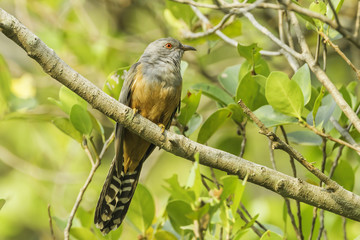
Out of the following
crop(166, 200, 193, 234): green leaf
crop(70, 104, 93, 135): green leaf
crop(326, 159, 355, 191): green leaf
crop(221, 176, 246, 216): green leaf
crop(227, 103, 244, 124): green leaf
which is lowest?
crop(166, 200, 193, 234): green leaf

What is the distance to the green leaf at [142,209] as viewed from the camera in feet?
11.7

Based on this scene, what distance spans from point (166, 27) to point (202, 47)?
23.2 inches

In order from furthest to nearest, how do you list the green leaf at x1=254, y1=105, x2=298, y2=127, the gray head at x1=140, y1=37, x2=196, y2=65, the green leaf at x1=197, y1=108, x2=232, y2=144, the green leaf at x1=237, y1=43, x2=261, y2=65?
the gray head at x1=140, y1=37, x2=196, y2=65
the green leaf at x1=237, y1=43, x2=261, y2=65
the green leaf at x1=197, y1=108, x2=232, y2=144
the green leaf at x1=254, y1=105, x2=298, y2=127

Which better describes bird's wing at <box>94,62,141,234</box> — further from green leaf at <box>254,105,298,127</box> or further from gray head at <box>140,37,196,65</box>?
green leaf at <box>254,105,298,127</box>

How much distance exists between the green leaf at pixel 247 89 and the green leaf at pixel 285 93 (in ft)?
1.09

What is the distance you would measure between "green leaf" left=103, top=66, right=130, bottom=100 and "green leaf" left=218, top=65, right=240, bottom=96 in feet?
2.59

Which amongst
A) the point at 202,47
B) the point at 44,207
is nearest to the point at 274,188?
the point at 44,207

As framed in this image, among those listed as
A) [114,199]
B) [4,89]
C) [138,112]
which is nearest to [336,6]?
[138,112]

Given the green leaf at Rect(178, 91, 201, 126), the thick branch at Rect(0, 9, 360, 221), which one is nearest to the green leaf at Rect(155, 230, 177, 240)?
the thick branch at Rect(0, 9, 360, 221)

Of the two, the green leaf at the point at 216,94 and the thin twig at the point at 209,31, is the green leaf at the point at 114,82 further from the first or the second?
the thin twig at the point at 209,31

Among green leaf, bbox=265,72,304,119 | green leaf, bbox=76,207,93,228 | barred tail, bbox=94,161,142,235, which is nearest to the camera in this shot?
green leaf, bbox=265,72,304,119

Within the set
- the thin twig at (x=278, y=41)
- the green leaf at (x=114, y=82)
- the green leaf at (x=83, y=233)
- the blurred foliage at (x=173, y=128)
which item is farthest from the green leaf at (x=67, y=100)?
the thin twig at (x=278, y=41)

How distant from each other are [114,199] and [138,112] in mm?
818

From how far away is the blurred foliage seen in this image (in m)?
3.21
